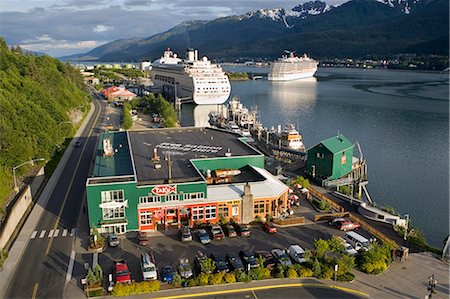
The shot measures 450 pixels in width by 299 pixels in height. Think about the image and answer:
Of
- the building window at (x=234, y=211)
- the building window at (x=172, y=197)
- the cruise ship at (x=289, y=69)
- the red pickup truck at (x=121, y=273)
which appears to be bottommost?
the red pickup truck at (x=121, y=273)

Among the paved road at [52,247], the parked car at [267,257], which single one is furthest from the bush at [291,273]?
the paved road at [52,247]

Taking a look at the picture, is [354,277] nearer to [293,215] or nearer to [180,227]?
[293,215]

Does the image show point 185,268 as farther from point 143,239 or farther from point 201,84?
point 201,84

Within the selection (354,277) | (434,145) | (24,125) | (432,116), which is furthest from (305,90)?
(354,277)

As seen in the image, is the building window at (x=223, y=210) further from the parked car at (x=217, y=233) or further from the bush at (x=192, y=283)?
the bush at (x=192, y=283)

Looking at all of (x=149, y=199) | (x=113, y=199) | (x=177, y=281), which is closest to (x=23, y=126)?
(x=113, y=199)
